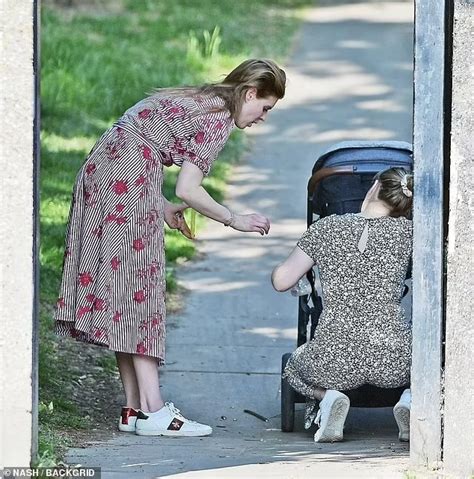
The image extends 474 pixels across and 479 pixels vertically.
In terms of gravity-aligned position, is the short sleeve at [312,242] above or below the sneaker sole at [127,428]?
above

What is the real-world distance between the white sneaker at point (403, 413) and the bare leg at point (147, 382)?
3.36 ft

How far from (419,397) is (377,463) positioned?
318 millimetres

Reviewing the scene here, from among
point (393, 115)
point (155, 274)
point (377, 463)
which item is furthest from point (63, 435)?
point (393, 115)

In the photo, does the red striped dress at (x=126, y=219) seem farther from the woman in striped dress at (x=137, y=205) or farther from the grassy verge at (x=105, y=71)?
the grassy verge at (x=105, y=71)

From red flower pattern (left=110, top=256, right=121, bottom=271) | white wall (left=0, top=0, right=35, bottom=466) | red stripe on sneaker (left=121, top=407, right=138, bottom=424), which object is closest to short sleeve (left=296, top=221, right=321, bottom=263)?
red flower pattern (left=110, top=256, right=121, bottom=271)

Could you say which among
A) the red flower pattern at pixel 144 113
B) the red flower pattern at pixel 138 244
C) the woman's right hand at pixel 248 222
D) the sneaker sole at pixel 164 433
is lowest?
the sneaker sole at pixel 164 433

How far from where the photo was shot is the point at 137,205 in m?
5.36

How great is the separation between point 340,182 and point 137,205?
100 cm

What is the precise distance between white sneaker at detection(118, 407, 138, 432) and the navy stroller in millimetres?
663

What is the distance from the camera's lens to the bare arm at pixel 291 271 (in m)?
5.32

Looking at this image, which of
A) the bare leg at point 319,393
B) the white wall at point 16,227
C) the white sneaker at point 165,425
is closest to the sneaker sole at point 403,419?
the bare leg at point 319,393

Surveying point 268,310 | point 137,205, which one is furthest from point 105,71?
point 137,205

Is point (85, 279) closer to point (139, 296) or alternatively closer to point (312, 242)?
point (139, 296)

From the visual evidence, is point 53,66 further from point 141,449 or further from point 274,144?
point 141,449
